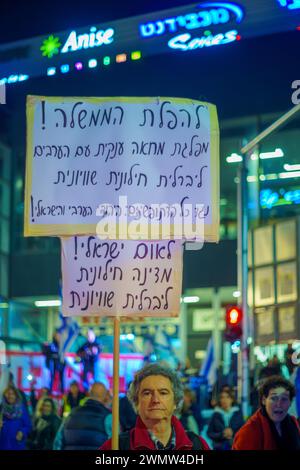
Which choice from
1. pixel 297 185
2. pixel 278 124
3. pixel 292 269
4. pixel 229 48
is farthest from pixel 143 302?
pixel 229 48

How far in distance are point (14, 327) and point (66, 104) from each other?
20617mm

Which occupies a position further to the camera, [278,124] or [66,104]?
[278,124]

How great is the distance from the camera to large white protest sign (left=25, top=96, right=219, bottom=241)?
18.0 ft

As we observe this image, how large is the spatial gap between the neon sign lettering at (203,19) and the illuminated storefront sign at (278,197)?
4.89 metres

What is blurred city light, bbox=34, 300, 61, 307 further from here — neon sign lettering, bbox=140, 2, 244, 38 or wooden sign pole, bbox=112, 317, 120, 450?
wooden sign pole, bbox=112, 317, 120, 450

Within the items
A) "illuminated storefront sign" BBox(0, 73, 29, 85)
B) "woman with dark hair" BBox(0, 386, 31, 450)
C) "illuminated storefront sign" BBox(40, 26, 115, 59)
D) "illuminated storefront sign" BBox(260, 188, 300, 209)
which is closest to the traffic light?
"woman with dark hair" BBox(0, 386, 31, 450)

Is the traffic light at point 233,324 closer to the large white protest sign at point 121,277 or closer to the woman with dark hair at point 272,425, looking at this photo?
the woman with dark hair at point 272,425

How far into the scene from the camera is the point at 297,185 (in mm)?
21703

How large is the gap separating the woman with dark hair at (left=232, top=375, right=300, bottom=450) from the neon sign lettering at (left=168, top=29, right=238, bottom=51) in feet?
58.6

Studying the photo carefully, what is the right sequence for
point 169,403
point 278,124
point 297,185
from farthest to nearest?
point 297,185, point 278,124, point 169,403

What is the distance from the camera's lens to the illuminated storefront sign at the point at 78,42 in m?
24.1

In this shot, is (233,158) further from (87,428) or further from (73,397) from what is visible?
(87,428)

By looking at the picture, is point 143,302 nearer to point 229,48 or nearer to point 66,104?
point 66,104

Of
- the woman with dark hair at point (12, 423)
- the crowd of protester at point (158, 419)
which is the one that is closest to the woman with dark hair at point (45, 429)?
the crowd of protester at point (158, 419)
